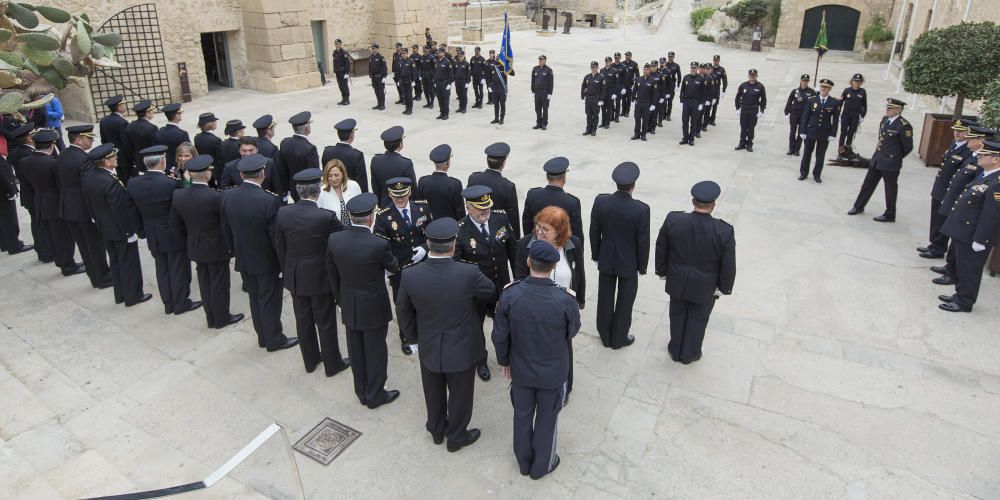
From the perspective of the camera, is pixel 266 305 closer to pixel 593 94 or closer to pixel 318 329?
pixel 318 329

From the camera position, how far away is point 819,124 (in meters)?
9.77

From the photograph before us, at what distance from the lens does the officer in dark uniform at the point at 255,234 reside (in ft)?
16.8

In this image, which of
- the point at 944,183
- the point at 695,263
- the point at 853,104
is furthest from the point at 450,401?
the point at 853,104

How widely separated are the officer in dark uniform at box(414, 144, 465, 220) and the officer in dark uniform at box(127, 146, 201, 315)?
92.0 inches

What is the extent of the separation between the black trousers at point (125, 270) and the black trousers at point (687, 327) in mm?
5333

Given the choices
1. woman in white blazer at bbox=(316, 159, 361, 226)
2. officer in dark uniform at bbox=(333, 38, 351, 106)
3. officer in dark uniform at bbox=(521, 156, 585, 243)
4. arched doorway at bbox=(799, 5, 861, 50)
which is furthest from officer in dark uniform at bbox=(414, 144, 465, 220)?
arched doorway at bbox=(799, 5, 861, 50)

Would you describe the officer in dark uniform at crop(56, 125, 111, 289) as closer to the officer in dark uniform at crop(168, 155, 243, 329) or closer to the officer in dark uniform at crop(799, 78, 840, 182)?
the officer in dark uniform at crop(168, 155, 243, 329)

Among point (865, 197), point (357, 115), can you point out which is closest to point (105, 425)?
point (865, 197)

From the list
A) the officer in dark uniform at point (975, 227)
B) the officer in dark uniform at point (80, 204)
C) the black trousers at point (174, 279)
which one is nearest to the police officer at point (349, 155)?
the black trousers at point (174, 279)

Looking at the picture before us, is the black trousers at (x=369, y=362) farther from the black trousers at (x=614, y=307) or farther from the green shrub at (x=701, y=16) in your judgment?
the green shrub at (x=701, y=16)

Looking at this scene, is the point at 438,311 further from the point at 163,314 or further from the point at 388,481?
the point at 163,314

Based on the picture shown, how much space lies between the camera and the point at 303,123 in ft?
22.9

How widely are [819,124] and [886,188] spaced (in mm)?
1789

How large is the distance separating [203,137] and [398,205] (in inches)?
153
